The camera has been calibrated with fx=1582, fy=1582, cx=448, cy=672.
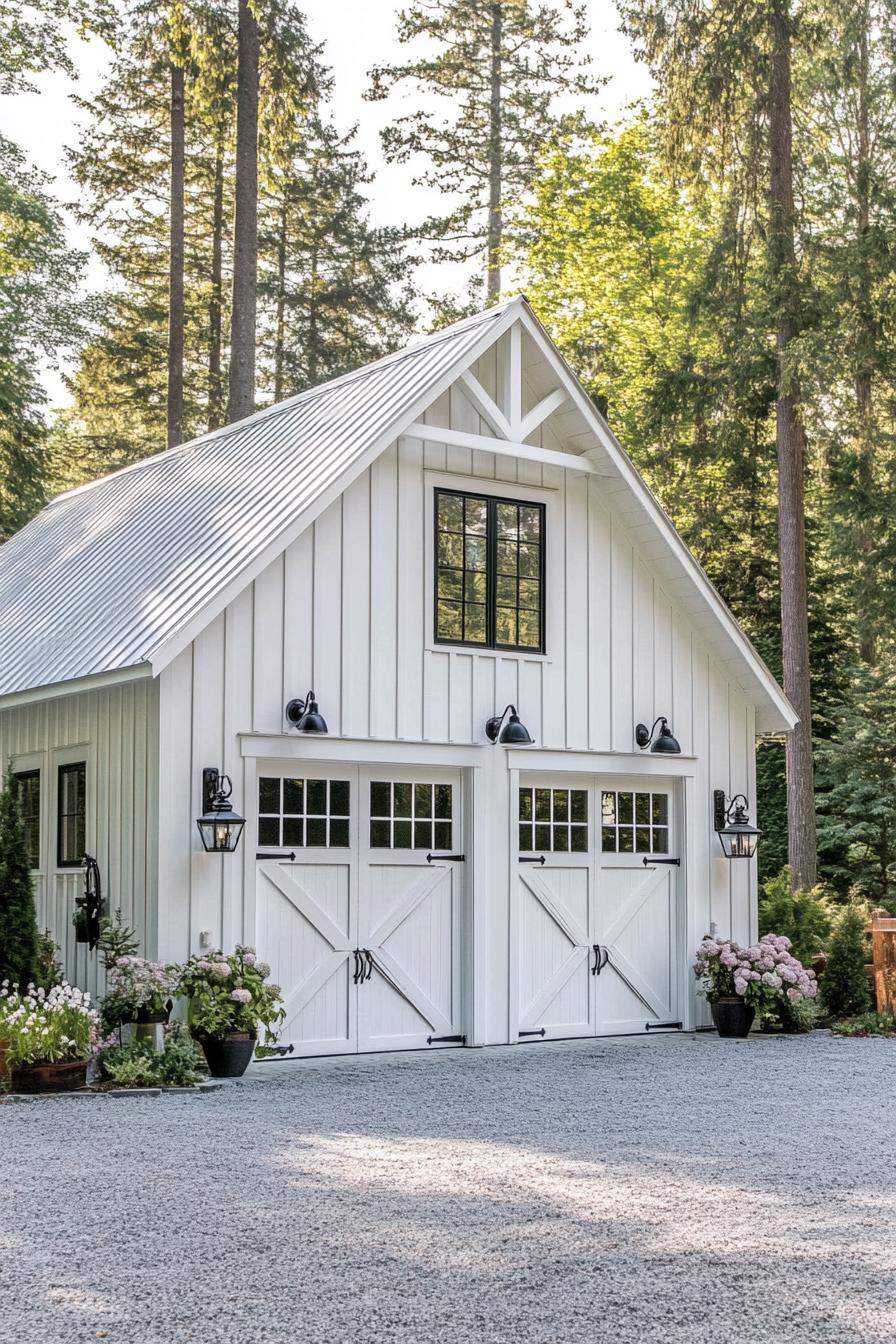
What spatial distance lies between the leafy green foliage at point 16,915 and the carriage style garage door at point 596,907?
4004 millimetres

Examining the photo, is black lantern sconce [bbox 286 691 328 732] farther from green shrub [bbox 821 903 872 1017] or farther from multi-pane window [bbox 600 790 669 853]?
green shrub [bbox 821 903 872 1017]

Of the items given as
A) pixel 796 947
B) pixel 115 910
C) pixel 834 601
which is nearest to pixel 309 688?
pixel 115 910

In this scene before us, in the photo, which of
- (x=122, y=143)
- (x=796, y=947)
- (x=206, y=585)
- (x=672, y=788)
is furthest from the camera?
(x=122, y=143)

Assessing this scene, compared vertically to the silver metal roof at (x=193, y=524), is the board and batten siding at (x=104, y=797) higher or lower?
lower

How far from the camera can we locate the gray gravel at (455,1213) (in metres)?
5.16

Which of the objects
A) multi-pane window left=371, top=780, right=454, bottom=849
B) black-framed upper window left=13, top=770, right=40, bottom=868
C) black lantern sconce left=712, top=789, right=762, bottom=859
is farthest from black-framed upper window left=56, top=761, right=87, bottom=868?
black lantern sconce left=712, top=789, right=762, bottom=859

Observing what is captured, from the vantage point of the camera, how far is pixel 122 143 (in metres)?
28.6

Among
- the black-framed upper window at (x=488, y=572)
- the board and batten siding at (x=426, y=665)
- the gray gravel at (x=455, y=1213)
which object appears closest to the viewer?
the gray gravel at (x=455, y=1213)

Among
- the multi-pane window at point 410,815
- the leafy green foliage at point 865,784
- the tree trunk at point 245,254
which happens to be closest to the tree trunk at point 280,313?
the tree trunk at point 245,254

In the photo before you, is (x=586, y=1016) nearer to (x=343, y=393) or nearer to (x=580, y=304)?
(x=343, y=393)

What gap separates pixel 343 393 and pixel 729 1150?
8.48 meters

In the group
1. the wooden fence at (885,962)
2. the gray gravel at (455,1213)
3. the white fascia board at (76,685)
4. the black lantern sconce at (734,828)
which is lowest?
the gray gravel at (455,1213)

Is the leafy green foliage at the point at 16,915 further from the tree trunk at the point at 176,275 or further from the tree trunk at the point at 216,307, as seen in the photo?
the tree trunk at the point at 216,307

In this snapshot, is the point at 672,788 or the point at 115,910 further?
the point at 672,788
